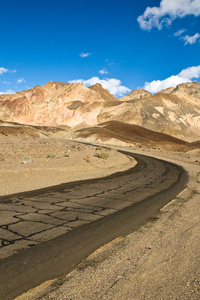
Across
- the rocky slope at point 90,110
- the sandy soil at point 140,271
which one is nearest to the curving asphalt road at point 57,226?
the sandy soil at point 140,271

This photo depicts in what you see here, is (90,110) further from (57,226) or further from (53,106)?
(57,226)

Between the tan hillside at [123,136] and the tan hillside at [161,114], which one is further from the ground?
the tan hillside at [161,114]

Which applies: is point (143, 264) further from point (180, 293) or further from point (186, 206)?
point (186, 206)

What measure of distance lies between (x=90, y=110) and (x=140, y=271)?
128453mm

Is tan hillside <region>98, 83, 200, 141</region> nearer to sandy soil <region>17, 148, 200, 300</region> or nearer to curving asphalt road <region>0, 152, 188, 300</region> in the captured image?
curving asphalt road <region>0, 152, 188, 300</region>

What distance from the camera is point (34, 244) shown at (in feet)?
12.8

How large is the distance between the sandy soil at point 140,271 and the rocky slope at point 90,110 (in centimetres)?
11091

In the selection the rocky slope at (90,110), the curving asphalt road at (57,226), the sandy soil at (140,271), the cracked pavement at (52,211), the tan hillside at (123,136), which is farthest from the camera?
the rocky slope at (90,110)

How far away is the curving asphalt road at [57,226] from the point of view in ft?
10.2

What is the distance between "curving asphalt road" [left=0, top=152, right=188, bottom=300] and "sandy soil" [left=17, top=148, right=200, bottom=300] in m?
0.24

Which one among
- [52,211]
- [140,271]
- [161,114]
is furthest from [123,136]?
[140,271]

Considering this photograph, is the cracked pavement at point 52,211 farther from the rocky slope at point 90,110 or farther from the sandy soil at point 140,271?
the rocky slope at point 90,110


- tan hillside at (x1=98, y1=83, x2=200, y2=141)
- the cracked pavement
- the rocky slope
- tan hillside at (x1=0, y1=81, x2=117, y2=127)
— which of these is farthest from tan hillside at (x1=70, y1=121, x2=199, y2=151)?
the cracked pavement

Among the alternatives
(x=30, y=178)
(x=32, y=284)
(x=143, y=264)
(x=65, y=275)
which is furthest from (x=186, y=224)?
(x=30, y=178)
